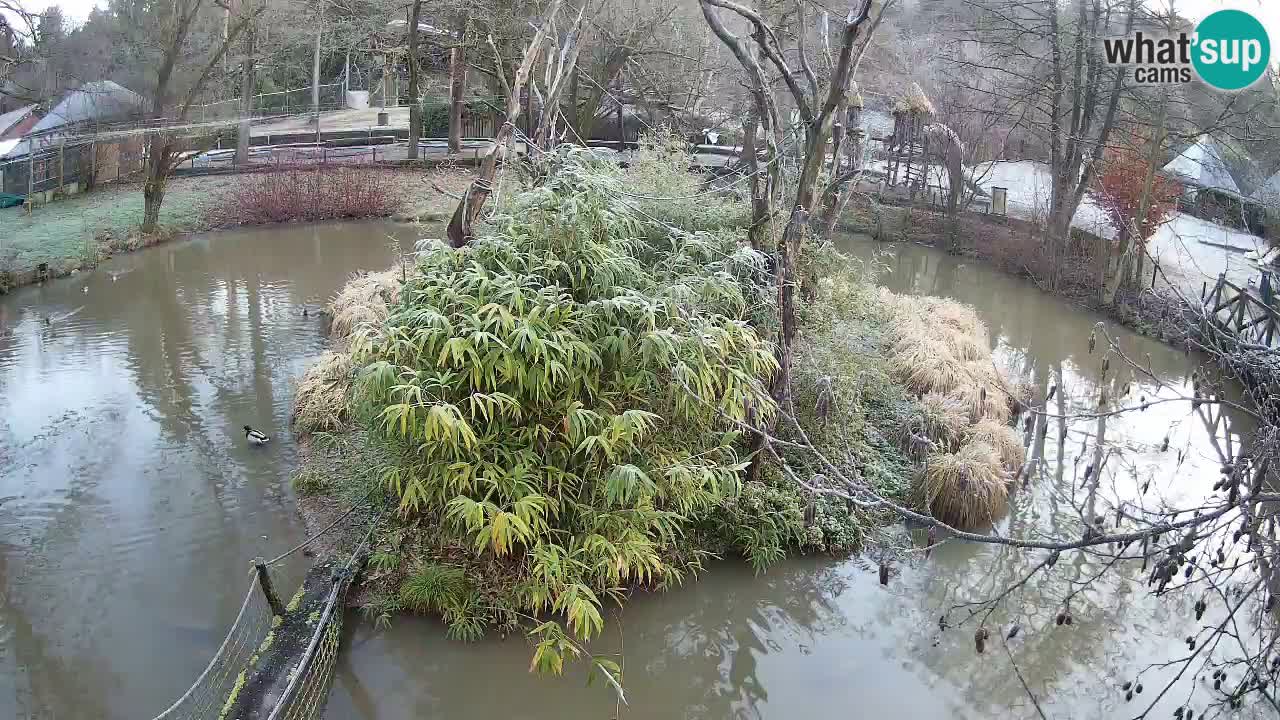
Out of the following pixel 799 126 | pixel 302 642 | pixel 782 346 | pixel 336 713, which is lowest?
pixel 336 713

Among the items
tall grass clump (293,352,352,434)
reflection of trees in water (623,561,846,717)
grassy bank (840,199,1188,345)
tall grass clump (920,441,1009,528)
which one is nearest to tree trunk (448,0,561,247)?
tall grass clump (293,352,352,434)

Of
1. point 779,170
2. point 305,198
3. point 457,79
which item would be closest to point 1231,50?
point 779,170

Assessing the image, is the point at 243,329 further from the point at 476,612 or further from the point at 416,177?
the point at 416,177

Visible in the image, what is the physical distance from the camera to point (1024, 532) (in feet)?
24.3

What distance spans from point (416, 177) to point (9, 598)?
14966 mm

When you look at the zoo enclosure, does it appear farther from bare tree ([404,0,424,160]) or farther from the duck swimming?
the duck swimming

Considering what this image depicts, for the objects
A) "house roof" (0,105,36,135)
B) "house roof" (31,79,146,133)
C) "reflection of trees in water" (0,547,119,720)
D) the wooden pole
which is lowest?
"reflection of trees in water" (0,547,119,720)

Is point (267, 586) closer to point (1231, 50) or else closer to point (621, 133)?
point (1231, 50)

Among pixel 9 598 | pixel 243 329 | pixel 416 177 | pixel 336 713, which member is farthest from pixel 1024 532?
pixel 416 177

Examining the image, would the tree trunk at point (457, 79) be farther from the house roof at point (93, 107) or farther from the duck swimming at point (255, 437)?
the duck swimming at point (255, 437)

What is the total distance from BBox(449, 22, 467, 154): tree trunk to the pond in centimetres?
1171

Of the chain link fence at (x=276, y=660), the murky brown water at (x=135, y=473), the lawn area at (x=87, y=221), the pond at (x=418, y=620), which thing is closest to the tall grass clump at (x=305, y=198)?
the lawn area at (x=87, y=221)

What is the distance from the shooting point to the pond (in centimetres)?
548

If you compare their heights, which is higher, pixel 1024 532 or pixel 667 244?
pixel 667 244
